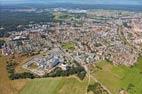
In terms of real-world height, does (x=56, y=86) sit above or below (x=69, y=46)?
above

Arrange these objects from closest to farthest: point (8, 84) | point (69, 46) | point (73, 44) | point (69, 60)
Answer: point (8, 84), point (69, 60), point (69, 46), point (73, 44)

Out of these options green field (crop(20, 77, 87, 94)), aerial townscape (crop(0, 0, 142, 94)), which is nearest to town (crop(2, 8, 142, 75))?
aerial townscape (crop(0, 0, 142, 94))

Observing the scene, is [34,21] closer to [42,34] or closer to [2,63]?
[42,34]

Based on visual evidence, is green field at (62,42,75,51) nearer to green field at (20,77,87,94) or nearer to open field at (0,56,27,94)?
open field at (0,56,27,94)

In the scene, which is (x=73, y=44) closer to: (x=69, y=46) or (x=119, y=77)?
(x=69, y=46)

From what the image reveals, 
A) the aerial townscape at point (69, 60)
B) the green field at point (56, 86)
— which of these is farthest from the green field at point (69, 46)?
the green field at point (56, 86)

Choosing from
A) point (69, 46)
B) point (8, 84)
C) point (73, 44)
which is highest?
point (8, 84)

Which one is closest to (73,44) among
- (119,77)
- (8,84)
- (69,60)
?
(69,60)
